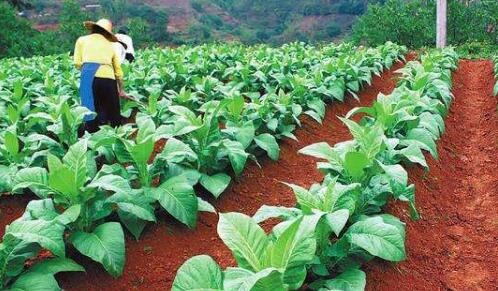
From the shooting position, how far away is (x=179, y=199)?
3701 millimetres

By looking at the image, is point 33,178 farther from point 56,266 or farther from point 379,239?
point 379,239

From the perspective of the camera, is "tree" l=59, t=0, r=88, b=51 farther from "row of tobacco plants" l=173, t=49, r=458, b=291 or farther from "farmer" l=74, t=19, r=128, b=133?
"row of tobacco plants" l=173, t=49, r=458, b=291

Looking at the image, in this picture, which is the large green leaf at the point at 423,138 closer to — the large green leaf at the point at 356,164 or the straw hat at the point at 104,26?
the large green leaf at the point at 356,164

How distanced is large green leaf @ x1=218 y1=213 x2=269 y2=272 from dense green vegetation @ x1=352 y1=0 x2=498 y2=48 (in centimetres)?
2662

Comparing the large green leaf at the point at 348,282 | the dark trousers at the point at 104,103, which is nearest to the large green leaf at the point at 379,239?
the large green leaf at the point at 348,282

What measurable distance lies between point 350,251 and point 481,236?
1.61 meters

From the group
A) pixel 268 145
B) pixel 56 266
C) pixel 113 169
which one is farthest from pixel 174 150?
pixel 268 145

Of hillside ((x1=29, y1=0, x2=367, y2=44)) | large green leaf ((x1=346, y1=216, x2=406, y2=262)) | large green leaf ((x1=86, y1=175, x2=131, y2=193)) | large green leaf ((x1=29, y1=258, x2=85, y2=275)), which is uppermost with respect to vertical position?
large green leaf ((x1=86, y1=175, x2=131, y2=193))

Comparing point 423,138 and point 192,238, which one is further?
point 423,138

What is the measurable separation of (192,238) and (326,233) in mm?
1244

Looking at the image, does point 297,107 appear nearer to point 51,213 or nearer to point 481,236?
point 481,236

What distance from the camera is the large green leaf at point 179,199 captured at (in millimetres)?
3668

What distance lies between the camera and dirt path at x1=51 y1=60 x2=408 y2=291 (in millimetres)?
3338

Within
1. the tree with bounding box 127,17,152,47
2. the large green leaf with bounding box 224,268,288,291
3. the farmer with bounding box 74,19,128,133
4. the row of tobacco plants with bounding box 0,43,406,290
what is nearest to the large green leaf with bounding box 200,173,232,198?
the row of tobacco plants with bounding box 0,43,406,290
